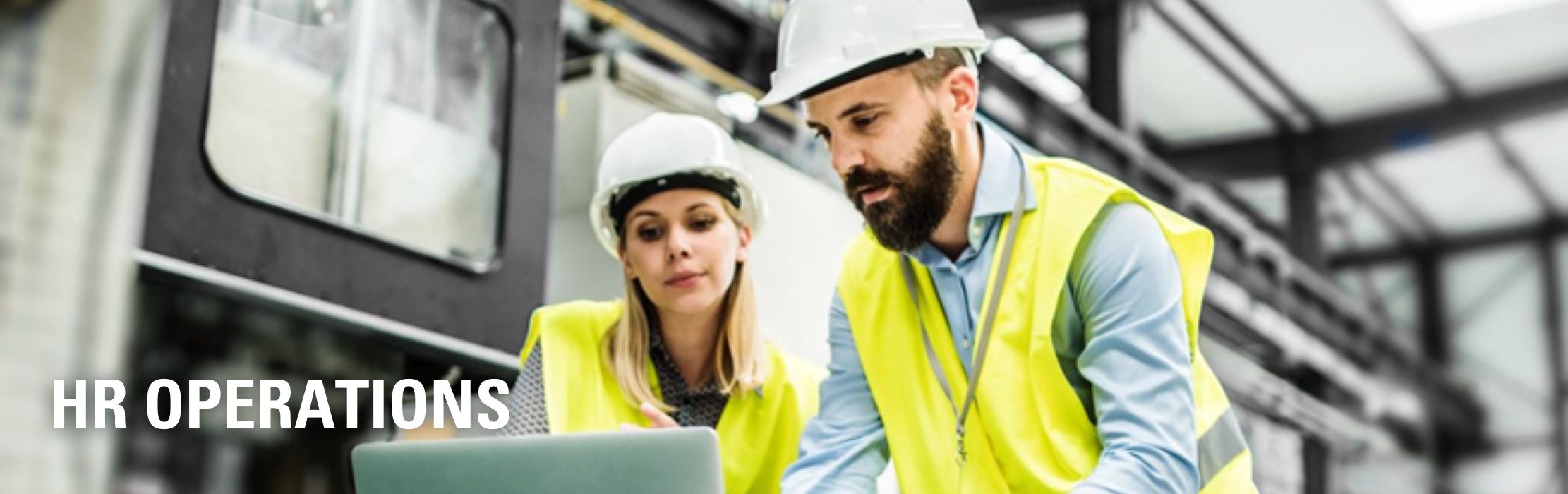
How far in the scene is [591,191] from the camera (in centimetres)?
354

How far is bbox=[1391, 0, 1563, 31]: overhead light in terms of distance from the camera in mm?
7258

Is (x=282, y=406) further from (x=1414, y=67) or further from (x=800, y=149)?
(x=1414, y=67)

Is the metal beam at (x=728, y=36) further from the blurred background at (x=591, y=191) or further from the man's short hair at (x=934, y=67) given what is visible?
the man's short hair at (x=934, y=67)

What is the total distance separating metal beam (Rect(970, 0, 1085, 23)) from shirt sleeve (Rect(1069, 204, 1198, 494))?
5192 millimetres

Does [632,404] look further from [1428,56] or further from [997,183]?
[1428,56]

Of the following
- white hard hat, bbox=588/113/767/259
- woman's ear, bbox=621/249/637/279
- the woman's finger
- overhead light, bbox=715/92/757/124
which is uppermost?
overhead light, bbox=715/92/757/124

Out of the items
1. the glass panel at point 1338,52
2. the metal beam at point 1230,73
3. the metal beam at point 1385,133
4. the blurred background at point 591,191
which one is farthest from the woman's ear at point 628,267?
the metal beam at point 1385,133

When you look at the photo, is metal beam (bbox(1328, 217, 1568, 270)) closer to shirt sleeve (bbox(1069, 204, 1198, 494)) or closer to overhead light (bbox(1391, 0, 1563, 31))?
overhead light (bbox(1391, 0, 1563, 31))

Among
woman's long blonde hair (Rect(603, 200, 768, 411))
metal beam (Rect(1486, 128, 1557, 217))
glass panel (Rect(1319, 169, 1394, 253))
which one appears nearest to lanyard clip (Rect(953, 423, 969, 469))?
woman's long blonde hair (Rect(603, 200, 768, 411))

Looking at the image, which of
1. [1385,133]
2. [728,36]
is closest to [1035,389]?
[728,36]

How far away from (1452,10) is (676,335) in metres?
6.30

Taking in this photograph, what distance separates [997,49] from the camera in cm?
729

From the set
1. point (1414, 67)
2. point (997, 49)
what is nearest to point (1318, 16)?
point (1414, 67)

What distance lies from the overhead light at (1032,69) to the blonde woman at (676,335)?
4.45 metres
